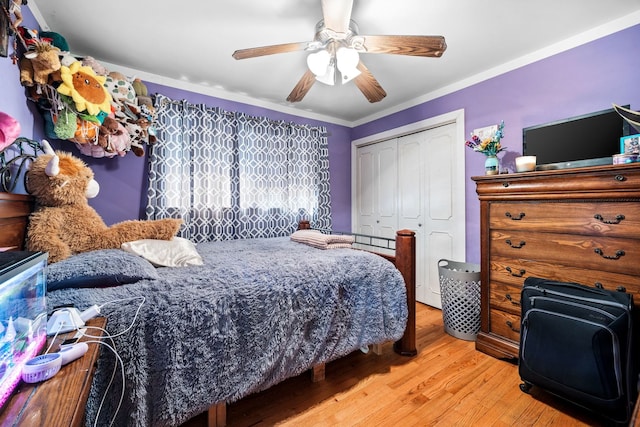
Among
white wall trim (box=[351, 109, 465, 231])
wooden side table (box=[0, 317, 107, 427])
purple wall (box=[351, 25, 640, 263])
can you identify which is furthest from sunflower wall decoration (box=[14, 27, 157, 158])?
purple wall (box=[351, 25, 640, 263])

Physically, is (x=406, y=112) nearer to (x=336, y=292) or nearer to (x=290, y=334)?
(x=336, y=292)

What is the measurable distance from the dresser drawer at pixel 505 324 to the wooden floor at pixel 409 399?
7.4 inches

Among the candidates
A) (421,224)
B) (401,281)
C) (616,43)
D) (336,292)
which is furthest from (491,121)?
(336,292)

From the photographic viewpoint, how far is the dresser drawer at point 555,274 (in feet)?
4.57

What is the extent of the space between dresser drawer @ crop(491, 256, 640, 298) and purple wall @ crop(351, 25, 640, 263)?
0.64 meters

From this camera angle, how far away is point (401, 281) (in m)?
1.80

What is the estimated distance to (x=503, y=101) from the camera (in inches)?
92.2

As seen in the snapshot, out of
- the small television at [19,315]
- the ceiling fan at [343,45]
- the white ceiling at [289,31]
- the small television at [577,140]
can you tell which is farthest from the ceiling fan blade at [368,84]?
the small television at [19,315]

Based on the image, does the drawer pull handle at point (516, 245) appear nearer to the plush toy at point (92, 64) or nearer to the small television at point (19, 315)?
the small television at point (19, 315)

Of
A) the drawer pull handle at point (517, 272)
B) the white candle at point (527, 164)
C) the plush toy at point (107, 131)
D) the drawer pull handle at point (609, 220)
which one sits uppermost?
the plush toy at point (107, 131)

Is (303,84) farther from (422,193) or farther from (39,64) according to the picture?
(422,193)

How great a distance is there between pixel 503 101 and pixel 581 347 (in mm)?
1952

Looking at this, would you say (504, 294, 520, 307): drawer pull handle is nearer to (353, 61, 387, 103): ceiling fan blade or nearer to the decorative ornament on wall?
(353, 61, 387, 103): ceiling fan blade

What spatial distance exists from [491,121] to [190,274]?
2.69 m
